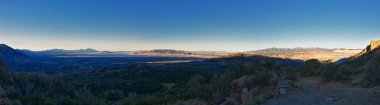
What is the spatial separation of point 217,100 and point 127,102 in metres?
10.0

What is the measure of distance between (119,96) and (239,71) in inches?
629

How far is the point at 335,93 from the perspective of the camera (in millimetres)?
15812

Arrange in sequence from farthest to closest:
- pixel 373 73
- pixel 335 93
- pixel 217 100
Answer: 1. pixel 217 100
2. pixel 373 73
3. pixel 335 93

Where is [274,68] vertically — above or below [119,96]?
above

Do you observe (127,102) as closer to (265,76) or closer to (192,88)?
(192,88)

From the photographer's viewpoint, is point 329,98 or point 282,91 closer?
point 329,98

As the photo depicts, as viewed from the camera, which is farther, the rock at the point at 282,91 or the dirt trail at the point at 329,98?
the rock at the point at 282,91

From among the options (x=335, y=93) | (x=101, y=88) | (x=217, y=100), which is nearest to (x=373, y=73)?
(x=335, y=93)

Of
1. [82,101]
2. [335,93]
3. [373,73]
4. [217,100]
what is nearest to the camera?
A: [335,93]

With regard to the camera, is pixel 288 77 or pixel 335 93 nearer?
pixel 335 93

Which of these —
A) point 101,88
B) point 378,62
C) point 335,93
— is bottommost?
point 101,88

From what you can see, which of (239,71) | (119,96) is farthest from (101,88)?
(239,71)

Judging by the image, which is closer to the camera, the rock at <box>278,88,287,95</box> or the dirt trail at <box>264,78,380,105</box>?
the dirt trail at <box>264,78,380,105</box>

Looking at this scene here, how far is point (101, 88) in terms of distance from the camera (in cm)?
5134
